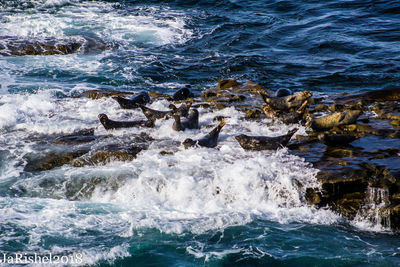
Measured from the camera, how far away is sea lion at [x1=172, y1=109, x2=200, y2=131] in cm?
941

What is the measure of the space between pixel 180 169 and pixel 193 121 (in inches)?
83.3

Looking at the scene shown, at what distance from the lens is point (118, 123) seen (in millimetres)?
9672

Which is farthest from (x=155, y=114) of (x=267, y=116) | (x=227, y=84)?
(x=227, y=84)

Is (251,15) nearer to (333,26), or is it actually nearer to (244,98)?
(333,26)

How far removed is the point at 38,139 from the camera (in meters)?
9.48

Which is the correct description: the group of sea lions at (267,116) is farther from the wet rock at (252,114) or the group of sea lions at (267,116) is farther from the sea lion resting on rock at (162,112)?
the wet rock at (252,114)

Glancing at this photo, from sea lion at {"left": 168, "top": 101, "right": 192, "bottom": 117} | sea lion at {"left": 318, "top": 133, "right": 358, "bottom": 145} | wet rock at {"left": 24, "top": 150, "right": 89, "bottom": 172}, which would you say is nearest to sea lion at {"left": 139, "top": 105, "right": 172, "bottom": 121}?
sea lion at {"left": 168, "top": 101, "right": 192, "bottom": 117}

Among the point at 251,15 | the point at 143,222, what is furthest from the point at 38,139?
the point at 251,15

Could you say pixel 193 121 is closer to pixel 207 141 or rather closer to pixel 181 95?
pixel 207 141

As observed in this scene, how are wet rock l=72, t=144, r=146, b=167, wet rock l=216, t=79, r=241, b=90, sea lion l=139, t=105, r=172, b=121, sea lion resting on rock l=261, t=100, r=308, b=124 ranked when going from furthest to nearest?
wet rock l=216, t=79, r=241, b=90 → sea lion l=139, t=105, r=172, b=121 → sea lion resting on rock l=261, t=100, r=308, b=124 → wet rock l=72, t=144, r=146, b=167

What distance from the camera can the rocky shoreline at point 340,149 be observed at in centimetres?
675

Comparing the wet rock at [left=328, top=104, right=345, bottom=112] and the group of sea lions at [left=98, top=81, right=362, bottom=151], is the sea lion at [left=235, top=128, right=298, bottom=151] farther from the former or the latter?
the wet rock at [left=328, top=104, right=345, bottom=112]

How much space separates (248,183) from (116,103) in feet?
17.9

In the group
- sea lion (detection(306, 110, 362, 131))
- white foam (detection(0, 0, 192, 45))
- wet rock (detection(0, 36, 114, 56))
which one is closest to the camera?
sea lion (detection(306, 110, 362, 131))
